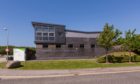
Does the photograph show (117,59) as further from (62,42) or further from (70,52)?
(62,42)

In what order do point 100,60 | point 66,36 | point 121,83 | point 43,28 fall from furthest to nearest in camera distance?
point 66,36 → point 43,28 → point 100,60 → point 121,83

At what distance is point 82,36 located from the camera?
131 feet

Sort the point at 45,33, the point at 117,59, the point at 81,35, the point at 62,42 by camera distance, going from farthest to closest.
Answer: the point at 81,35
the point at 62,42
the point at 45,33
the point at 117,59

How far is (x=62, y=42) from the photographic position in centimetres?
3788

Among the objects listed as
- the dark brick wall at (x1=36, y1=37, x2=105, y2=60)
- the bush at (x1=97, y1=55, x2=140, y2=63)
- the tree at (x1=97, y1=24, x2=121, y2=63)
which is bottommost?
the bush at (x1=97, y1=55, x2=140, y2=63)

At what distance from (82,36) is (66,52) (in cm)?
706

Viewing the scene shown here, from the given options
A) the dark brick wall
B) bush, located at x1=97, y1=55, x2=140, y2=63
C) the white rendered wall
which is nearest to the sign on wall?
the dark brick wall

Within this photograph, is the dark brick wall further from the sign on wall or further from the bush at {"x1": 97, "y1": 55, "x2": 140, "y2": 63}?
the bush at {"x1": 97, "y1": 55, "x2": 140, "y2": 63}

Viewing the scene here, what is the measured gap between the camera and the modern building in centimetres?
3366

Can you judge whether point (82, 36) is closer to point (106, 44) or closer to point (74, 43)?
point (74, 43)

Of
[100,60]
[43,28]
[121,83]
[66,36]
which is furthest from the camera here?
[66,36]

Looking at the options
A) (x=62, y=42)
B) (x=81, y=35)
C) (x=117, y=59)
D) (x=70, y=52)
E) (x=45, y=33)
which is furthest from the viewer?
(x=81, y=35)

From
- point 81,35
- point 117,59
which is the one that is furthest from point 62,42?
point 117,59

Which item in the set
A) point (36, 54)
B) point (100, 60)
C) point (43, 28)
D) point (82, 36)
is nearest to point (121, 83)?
point (100, 60)
